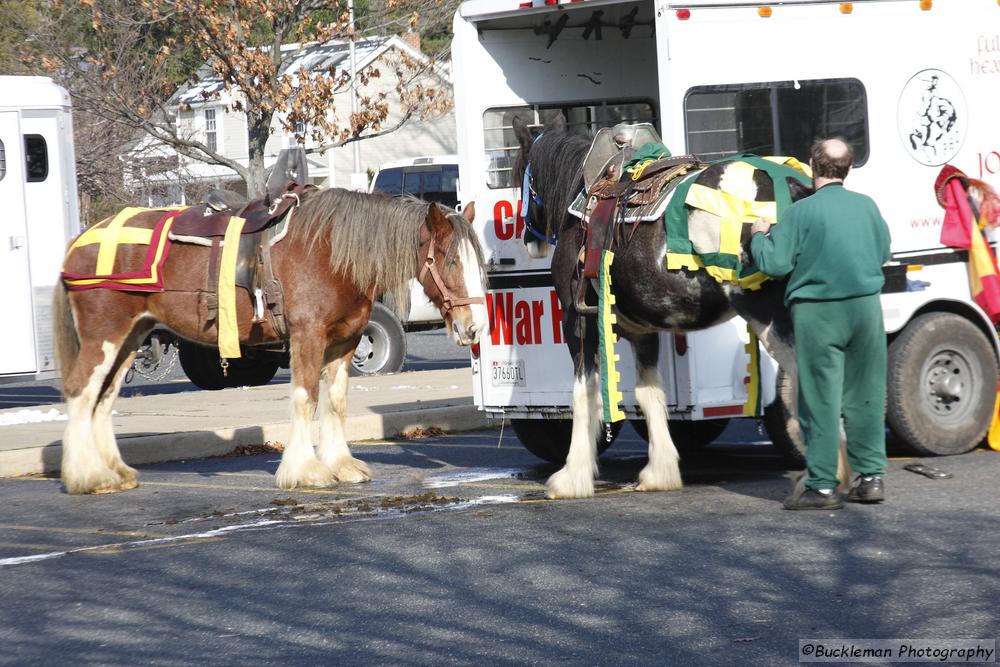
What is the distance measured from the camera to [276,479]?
919 cm

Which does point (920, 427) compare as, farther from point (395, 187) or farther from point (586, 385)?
point (395, 187)

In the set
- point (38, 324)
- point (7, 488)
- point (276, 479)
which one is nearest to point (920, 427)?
point (276, 479)

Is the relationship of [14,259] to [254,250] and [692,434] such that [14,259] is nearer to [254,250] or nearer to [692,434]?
[254,250]

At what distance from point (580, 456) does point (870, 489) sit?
5.71 feet

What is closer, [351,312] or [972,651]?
[972,651]

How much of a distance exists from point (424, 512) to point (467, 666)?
3215mm

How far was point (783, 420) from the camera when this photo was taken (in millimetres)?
8883

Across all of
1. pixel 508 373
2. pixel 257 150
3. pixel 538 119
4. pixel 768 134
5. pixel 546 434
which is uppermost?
pixel 257 150

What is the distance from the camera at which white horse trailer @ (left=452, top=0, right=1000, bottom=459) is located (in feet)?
28.3

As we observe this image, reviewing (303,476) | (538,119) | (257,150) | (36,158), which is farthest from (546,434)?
(257,150)

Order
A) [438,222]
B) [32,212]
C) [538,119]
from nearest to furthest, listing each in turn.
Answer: [438,222] < [538,119] < [32,212]

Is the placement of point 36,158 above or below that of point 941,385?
above

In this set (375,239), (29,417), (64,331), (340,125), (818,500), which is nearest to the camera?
(818,500)

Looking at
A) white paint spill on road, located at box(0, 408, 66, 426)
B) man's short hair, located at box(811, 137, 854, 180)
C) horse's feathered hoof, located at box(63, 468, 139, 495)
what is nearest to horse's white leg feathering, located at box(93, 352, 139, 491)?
horse's feathered hoof, located at box(63, 468, 139, 495)
